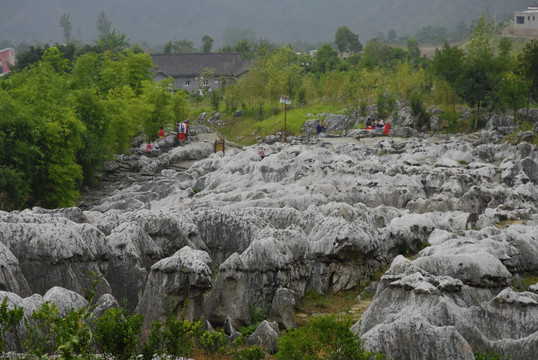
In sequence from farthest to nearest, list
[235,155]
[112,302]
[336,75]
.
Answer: [336,75] < [235,155] < [112,302]

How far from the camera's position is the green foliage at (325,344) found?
24.5 ft

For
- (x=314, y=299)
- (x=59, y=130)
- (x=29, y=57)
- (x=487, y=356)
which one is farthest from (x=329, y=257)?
(x=29, y=57)

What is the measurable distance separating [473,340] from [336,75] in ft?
132

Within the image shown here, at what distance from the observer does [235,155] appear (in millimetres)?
28594

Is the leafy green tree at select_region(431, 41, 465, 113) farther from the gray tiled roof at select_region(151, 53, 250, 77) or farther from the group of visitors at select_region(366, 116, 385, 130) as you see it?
the gray tiled roof at select_region(151, 53, 250, 77)

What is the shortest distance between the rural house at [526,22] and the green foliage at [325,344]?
87.5 metres

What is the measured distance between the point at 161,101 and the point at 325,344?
30482mm

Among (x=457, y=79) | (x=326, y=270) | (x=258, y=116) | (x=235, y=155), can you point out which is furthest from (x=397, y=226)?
(x=258, y=116)

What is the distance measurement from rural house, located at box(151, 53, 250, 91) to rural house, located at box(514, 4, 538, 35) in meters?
40.2

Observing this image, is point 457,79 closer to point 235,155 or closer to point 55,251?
point 235,155

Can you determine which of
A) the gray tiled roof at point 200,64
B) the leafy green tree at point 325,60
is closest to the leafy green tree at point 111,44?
the gray tiled roof at point 200,64

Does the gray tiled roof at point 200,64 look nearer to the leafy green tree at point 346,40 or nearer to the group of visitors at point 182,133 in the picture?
the leafy green tree at point 346,40

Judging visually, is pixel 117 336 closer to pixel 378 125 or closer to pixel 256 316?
pixel 256 316

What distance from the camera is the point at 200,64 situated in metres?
69.5
